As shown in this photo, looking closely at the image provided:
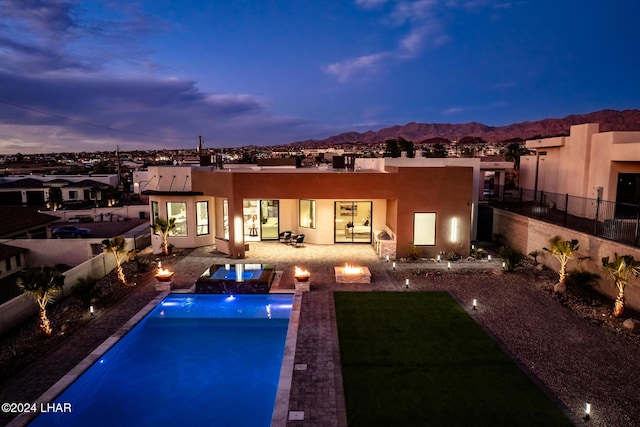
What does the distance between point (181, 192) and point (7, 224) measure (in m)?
10.3

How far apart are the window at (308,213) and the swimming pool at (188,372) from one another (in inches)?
319

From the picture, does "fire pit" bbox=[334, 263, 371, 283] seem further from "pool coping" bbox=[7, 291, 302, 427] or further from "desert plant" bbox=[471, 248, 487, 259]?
"desert plant" bbox=[471, 248, 487, 259]

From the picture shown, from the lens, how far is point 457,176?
17.5m

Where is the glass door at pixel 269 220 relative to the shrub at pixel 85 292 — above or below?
above

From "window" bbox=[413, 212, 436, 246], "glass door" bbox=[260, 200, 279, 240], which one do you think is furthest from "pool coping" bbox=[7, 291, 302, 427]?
"glass door" bbox=[260, 200, 279, 240]

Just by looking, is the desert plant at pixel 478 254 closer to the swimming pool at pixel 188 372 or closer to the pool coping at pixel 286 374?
the swimming pool at pixel 188 372

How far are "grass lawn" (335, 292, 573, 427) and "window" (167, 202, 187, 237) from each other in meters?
11.5

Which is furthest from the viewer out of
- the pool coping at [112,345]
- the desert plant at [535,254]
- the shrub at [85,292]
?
the desert plant at [535,254]

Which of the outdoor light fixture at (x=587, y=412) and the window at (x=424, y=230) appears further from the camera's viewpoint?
the window at (x=424, y=230)

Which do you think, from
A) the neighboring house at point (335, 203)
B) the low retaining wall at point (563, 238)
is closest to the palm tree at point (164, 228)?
the neighboring house at point (335, 203)

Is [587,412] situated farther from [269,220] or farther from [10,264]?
[10,264]

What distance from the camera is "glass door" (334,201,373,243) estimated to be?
2014 centimetres

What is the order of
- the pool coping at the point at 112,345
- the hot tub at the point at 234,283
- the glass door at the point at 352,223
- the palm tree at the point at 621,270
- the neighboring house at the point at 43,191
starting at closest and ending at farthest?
the pool coping at the point at 112,345 → the palm tree at the point at 621,270 → the hot tub at the point at 234,283 → the glass door at the point at 352,223 → the neighboring house at the point at 43,191

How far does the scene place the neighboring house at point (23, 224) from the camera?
2048 centimetres
